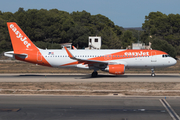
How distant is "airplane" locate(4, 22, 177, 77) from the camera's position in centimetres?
3005

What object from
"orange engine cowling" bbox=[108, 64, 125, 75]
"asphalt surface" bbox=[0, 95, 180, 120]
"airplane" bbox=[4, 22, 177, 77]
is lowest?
"asphalt surface" bbox=[0, 95, 180, 120]

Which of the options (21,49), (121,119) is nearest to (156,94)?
(121,119)

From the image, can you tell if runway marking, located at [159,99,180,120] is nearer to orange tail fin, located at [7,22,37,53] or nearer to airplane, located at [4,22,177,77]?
airplane, located at [4,22,177,77]

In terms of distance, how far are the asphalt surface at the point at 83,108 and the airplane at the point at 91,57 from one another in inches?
492

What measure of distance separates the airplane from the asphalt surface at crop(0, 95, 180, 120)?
12492mm

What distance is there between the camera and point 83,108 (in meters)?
14.6

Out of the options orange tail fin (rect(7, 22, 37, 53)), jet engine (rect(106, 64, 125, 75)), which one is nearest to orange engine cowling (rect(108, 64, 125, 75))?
jet engine (rect(106, 64, 125, 75))

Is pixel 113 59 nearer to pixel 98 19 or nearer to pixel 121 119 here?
pixel 121 119

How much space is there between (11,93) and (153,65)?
18788 millimetres

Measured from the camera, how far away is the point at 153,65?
99.5 feet

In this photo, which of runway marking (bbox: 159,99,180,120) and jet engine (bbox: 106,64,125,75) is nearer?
runway marking (bbox: 159,99,180,120)

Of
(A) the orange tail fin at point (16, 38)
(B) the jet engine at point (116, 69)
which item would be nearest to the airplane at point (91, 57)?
(A) the orange tail fin at point (16, 38)

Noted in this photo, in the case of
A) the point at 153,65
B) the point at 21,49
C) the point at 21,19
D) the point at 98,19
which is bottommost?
the point at 153,65

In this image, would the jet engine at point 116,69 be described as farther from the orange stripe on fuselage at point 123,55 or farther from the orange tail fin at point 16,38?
the orange tail fin at point 16,38
